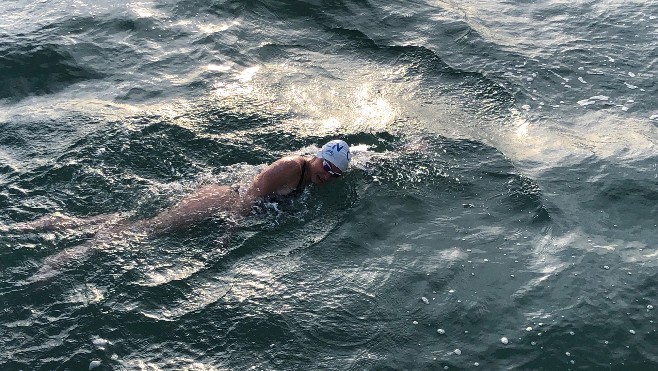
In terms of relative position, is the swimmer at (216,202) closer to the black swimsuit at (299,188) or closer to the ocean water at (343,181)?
the black swimsuit at (299,188)

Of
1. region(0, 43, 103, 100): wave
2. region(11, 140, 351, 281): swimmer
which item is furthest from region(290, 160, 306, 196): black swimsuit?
region(0, 43, 103, 100): wave

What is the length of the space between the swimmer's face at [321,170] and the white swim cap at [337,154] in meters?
0.05

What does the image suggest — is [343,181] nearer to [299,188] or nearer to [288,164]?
[299,188]

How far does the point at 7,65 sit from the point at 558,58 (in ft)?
30.1

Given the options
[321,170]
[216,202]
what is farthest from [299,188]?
[216,202]

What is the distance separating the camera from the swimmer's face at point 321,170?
923cm

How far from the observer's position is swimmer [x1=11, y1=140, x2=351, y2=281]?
8.22 metres

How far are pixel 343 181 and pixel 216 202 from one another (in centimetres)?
178

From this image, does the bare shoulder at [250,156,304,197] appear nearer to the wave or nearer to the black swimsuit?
the black swimsuit

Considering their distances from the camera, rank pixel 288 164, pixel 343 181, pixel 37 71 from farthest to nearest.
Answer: pixel 37 71, pixel 343 181, pixel 288 164

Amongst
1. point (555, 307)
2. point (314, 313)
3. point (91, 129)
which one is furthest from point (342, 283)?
point (91, 129)

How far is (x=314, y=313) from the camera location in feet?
24.2

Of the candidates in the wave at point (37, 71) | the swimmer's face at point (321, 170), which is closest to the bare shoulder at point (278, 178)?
the swimmer's face at point (321, 170)

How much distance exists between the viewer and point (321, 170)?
9242 millimetres
